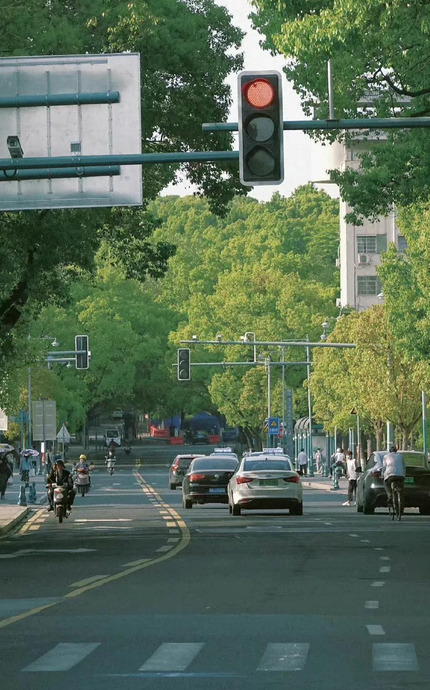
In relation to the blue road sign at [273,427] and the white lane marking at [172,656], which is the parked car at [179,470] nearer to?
the blue road sign at [273,427]

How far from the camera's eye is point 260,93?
66.9 feet

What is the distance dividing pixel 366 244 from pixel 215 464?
79.2 meters

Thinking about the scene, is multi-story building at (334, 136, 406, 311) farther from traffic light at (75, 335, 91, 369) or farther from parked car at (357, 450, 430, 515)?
parked car at (357, 450, 430, 515)

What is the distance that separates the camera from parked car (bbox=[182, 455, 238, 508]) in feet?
165

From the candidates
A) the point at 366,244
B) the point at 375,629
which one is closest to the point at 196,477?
the point at 375,629

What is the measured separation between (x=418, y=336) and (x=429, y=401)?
13293mm

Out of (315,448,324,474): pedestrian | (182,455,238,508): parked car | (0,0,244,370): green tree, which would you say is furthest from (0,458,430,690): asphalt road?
(315,448,324,474): pedestrian

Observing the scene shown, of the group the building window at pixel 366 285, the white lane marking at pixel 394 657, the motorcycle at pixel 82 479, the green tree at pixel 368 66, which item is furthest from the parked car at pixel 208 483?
the building window at pixel 366 285

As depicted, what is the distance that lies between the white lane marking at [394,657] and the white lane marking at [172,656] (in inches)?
53.2

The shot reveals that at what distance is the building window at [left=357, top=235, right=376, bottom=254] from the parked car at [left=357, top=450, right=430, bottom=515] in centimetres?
8328

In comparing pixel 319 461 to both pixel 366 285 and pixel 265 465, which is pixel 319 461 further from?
pixel 265 465

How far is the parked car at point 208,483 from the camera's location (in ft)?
165

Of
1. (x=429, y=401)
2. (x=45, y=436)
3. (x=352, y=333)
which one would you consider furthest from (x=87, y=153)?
(x=352, y=333)

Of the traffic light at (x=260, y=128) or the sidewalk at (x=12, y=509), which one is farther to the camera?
the sidewalk at (x=12, y=509)
